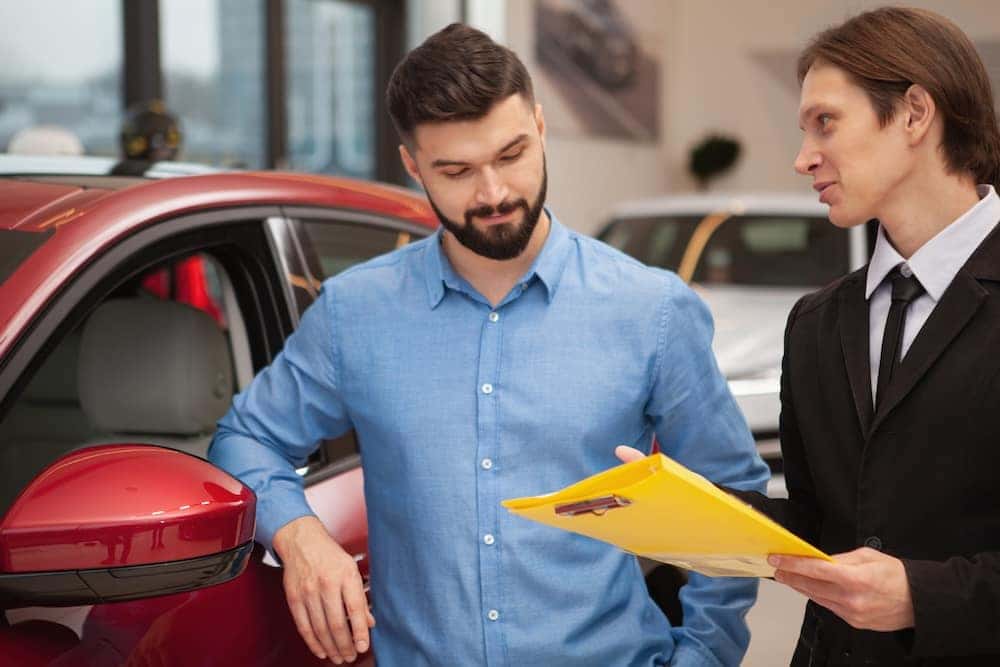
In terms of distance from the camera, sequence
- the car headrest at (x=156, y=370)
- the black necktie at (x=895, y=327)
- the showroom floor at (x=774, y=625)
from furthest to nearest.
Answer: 1. the showroom floor at (x=774, y=625)
2. the car headrest at (x=156, y=370)
3. the black necktie at (x=895, y=327)

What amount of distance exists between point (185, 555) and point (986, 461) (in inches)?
31.4

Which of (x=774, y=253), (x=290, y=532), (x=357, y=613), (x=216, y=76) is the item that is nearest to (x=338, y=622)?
(x=357, y=613)

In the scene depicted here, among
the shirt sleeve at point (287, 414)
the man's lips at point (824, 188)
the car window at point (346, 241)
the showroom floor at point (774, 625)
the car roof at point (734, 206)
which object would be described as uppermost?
the man's lips at point (824, 188)

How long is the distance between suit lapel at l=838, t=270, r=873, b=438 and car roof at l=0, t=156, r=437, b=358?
889 millimetres

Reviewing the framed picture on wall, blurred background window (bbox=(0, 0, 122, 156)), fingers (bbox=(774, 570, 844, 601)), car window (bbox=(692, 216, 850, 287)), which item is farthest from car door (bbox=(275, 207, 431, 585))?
the framed picture on wall

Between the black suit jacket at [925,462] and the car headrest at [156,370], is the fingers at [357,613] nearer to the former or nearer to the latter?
the black suit jacket at [925,462]

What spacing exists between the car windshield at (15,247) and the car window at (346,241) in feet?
1.69

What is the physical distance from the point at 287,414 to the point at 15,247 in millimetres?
391

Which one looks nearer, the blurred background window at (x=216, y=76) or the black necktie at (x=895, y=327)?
the black necktie at (x=895, y=327)

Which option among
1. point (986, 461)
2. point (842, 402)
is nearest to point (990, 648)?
point (986, 461)

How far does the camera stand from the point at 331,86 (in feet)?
29.6

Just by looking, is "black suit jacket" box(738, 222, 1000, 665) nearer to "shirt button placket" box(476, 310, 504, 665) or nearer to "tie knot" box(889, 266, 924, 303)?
"tie knot" box(889, 266, 924, 303)

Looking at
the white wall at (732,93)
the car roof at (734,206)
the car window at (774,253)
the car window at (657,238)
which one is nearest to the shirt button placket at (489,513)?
the car window at (774,253)

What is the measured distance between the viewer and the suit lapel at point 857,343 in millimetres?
1345
